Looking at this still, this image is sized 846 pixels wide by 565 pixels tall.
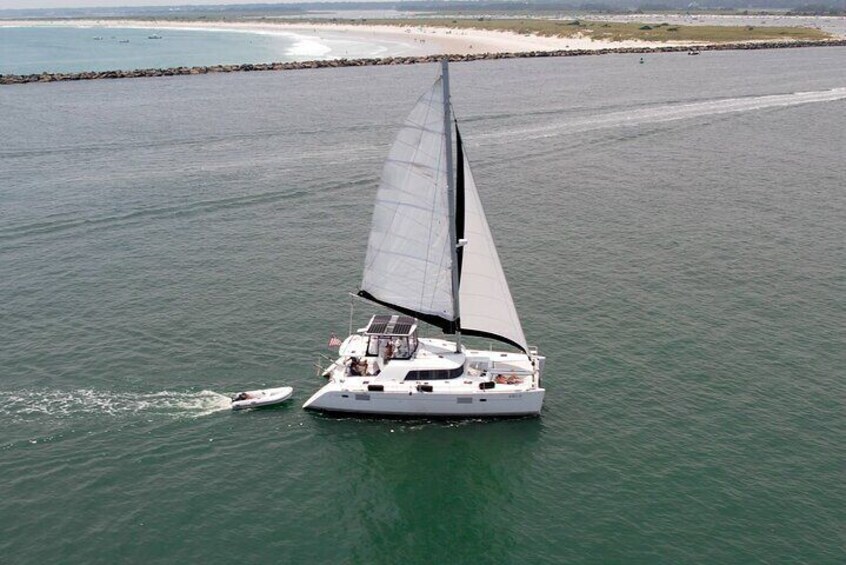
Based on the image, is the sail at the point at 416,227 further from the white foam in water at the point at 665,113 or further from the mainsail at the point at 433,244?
the white foam in water at the point at 665,113

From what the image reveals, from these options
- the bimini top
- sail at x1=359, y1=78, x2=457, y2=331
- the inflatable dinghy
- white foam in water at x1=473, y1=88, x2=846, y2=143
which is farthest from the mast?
white foam in water at x1=473, y1=88, x2=846, y2=143

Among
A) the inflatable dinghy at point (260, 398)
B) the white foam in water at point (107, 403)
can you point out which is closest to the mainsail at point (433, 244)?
the inflatable dinghy at point (260, 398)

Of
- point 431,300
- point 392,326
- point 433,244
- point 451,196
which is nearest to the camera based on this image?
point 451,196

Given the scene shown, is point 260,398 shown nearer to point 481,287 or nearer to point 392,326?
point 392,326

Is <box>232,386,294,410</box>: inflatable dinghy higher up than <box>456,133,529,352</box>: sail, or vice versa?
<box>456,133,529,352</box>: sail

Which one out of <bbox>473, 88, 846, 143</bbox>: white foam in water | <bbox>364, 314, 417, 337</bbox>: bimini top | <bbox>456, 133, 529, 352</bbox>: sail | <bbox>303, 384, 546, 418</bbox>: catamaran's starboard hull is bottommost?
<bbox>303, 384, 546, 418</bbox>: catamaran's starboard hull

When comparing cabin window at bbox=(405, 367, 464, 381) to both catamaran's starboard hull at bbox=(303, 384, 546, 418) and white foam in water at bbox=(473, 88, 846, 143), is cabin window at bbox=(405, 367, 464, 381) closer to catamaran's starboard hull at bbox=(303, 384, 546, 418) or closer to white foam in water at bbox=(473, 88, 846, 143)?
catamaran's starboard hull at bbox=(303, 384, 546, 418)

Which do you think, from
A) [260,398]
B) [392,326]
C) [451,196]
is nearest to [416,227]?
[451,196]
